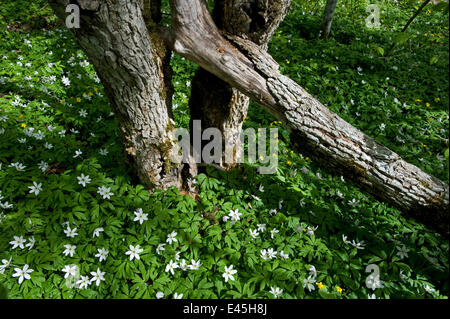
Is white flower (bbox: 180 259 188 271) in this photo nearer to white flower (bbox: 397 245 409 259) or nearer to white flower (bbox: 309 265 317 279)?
white flower (bbox: 309 265 317 279)

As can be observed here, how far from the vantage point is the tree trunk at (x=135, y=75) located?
5.43 feet

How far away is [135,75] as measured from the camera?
197 cm

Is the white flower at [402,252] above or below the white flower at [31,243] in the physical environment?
below

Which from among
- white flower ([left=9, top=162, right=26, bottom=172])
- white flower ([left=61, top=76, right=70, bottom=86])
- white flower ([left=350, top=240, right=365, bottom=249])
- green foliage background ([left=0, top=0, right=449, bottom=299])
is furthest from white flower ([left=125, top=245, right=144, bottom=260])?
white flower ([left=61, top=76, right=70, bottom=86])

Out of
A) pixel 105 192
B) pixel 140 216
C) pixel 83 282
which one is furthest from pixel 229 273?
pixel 105 192

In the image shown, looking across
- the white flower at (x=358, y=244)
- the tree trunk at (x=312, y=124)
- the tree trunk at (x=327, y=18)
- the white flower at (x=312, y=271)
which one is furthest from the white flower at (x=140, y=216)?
the tree trunk at (x=327, y=18)

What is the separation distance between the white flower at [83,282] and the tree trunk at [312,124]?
1.98 metres

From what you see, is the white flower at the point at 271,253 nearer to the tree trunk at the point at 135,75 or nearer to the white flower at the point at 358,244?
the white flower at the point at 358,244

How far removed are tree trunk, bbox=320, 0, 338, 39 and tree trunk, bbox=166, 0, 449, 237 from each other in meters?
4.89

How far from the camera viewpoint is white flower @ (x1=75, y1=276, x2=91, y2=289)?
210cm

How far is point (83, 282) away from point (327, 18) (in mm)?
6755

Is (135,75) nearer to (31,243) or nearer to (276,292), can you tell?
(31,243)
